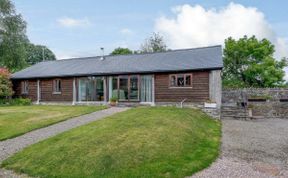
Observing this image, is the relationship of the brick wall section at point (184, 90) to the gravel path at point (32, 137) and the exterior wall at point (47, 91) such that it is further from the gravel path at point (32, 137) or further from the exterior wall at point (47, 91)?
the exterior wall at point (47, 91)

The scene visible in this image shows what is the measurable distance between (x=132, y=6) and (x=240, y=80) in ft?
67.1

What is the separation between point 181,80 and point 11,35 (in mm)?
20954

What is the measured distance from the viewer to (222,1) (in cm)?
1934

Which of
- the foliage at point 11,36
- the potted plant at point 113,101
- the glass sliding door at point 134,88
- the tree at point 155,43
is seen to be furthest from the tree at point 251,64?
the foliage at point 11,36

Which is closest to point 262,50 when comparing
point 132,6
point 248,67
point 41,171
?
point 248,67

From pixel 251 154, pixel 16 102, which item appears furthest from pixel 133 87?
pixel 251 154

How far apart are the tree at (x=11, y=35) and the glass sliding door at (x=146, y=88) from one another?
17.5m

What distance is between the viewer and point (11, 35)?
95.0ft

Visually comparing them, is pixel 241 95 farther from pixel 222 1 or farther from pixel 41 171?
pixel 41 171

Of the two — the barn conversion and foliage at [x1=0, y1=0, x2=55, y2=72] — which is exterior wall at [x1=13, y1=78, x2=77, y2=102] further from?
foliage at [x1=0, y1=0, x2=55, y2=72]

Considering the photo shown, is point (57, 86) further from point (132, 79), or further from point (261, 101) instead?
point (261, 101)

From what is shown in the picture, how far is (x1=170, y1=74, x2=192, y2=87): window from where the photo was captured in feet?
60.0

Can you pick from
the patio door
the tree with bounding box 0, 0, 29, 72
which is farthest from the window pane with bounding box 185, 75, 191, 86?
the tree with bounding box 0, 0, 29, 72

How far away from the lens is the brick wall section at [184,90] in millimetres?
17822
